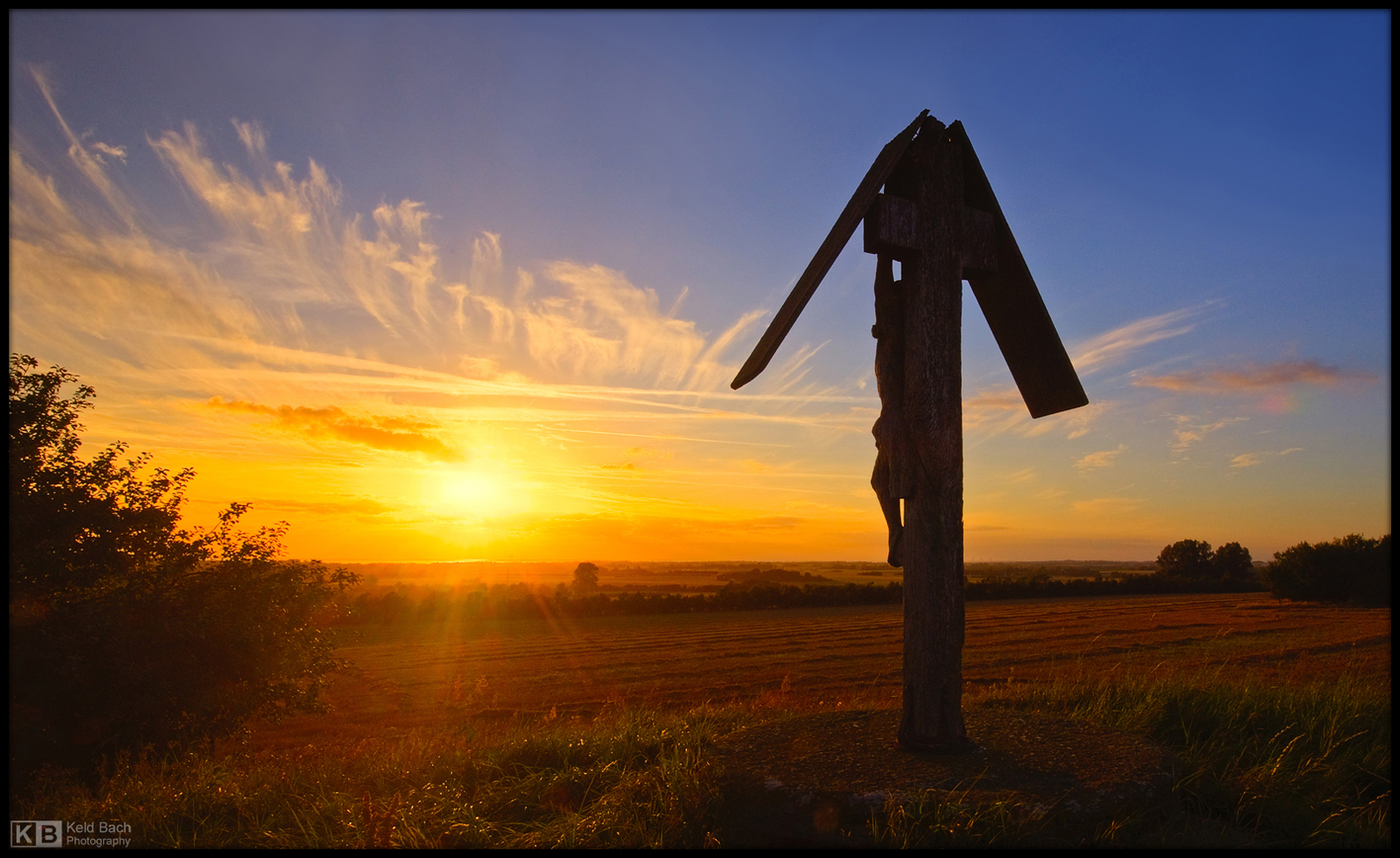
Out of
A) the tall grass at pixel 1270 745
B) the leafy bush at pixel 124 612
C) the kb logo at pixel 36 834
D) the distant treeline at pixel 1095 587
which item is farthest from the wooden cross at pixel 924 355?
the distant treeline at pixel 1095 587

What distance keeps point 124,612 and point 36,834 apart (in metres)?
13.5

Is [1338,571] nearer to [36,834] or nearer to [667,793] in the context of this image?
[667,793]

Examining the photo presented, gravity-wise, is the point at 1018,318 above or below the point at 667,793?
above

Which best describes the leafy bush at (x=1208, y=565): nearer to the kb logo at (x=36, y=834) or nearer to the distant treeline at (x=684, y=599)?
the distant treeline at (x=684, y=599)

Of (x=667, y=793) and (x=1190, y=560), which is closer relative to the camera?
(x=667, y=793)

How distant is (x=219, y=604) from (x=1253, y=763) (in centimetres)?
1825

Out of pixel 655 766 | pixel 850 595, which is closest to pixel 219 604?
pixel 655 766

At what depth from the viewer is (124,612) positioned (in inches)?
579

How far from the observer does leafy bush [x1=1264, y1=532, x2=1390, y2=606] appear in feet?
137

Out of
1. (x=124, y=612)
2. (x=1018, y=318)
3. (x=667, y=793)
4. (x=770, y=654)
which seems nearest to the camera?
(x=667, y=793)

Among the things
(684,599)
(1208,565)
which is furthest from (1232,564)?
(684,599)

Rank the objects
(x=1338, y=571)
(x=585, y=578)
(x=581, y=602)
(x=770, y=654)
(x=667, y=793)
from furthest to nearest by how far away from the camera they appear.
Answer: (x=585, y=578) → (x=581, y=602) → (x=1338, y=571) → (x=770, y=654) → (x=667, y=793)

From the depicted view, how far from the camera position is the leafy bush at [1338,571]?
137 ft

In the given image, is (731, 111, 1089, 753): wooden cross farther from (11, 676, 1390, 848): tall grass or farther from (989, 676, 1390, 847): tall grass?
(989, 676, 1390, 847): tall grass
